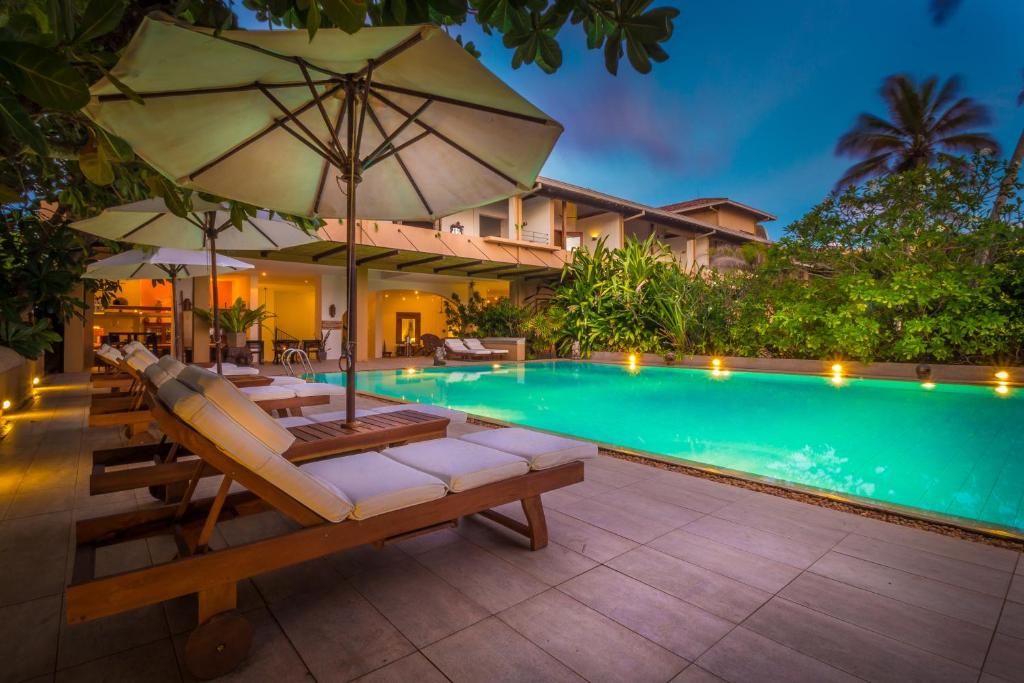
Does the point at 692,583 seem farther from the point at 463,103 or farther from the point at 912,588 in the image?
the point at 463,103

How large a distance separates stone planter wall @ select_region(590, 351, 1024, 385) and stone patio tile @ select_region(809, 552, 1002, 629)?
31.0ft

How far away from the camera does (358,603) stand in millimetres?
2000

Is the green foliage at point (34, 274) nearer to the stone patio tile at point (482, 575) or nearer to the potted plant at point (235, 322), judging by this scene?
the stone patio tile at point (482, 575)

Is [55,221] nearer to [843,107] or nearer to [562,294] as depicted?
[562,294]

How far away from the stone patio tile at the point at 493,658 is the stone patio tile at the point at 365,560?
69 cm

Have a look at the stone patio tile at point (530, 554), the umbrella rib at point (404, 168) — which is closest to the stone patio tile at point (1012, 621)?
the stone patio tile at point (530, 554)

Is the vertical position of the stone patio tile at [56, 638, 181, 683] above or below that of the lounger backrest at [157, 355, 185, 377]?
below

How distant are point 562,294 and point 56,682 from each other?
1443cm

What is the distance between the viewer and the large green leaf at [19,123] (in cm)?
96

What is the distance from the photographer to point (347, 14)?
3.64ft

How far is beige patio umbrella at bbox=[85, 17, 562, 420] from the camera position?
185cm

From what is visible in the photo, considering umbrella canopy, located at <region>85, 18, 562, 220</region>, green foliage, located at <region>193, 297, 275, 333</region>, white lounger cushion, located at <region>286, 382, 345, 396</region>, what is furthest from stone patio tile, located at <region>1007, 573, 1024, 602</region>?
green foliage, located at <region>193, 297, 275, 333</region>

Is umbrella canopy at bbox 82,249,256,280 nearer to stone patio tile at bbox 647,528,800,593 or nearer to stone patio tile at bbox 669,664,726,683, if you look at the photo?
stone patio tile at bbox 647,528,800,593

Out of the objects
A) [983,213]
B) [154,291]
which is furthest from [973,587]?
[154,291]
